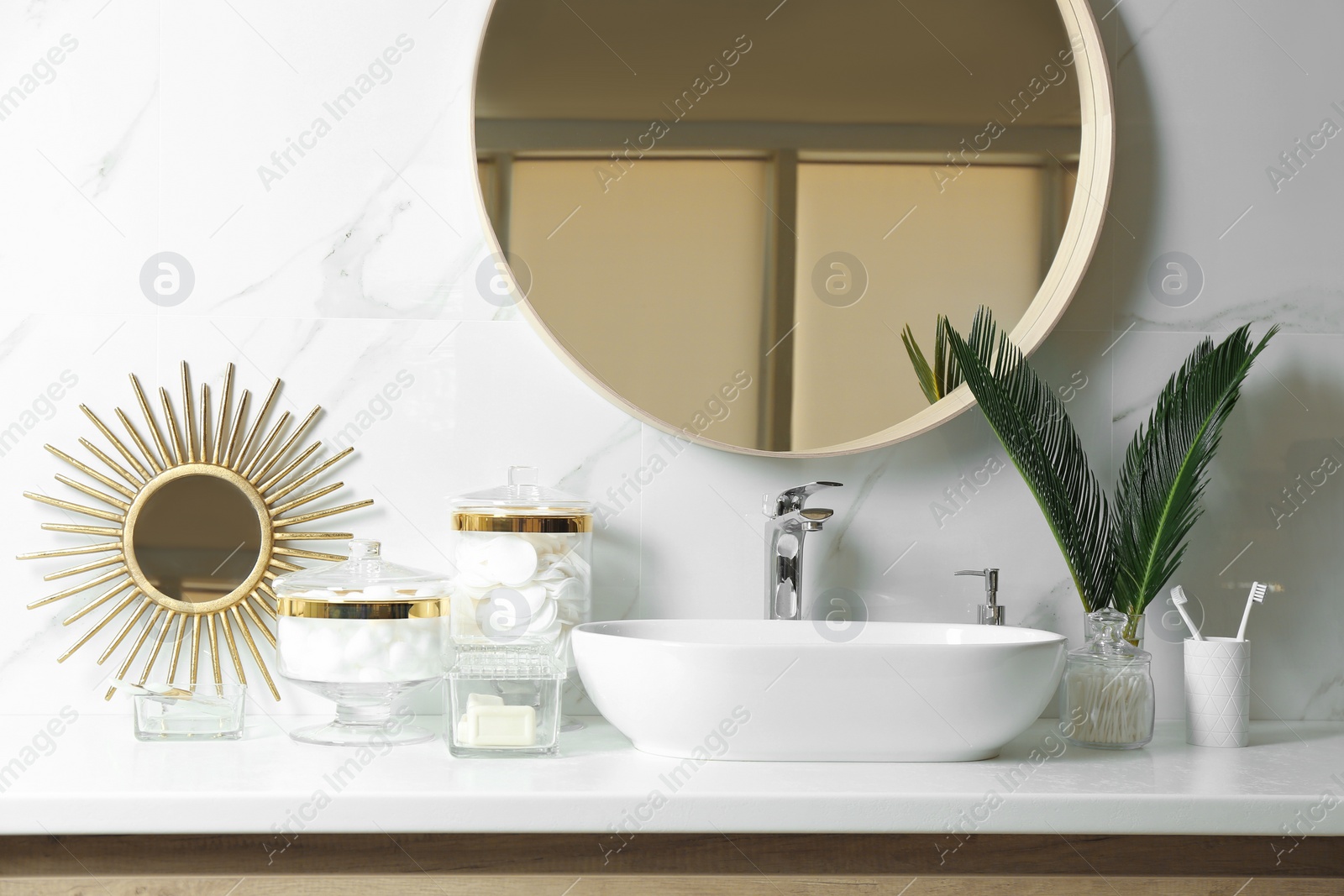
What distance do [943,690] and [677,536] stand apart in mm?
415

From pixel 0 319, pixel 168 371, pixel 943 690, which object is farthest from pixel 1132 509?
pixel 0 319

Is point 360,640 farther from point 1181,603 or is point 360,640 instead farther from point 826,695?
point 1181,603

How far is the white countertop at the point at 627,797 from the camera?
2.71ft

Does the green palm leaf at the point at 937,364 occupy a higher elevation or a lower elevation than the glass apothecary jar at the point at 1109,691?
higher


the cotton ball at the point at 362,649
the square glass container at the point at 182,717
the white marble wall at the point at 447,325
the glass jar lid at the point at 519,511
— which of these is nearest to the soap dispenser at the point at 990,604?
the white marble wall at the point at 447,325

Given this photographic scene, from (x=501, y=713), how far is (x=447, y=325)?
1.62ft

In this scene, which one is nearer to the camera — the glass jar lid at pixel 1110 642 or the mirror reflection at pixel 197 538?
the glass jar lid at pixel 1110 642

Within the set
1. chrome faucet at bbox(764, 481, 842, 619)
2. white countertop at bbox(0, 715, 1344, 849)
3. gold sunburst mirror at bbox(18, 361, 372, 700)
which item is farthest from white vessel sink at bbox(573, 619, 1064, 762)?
gold sunburst mirror at bbox(18, 361, 372, 700)

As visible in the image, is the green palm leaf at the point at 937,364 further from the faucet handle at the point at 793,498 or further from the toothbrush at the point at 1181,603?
the toothbrush at the point at 1181,603

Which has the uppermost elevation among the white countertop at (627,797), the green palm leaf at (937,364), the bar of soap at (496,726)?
the green palm leaf at (937,364)

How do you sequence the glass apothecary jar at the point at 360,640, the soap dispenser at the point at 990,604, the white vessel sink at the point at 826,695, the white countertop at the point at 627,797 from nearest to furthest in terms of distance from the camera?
the white countertop at the point at 627,797
the white vessel sink at the point at 826,695
the glass apothecary jar at the point at 360,640
the soap dispenser at the point at 990,604

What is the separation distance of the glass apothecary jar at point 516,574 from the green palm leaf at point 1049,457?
0.47 metres

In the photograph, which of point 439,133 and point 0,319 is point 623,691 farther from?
point 0,319

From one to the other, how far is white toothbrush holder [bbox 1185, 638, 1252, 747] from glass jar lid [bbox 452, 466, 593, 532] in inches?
26.8
